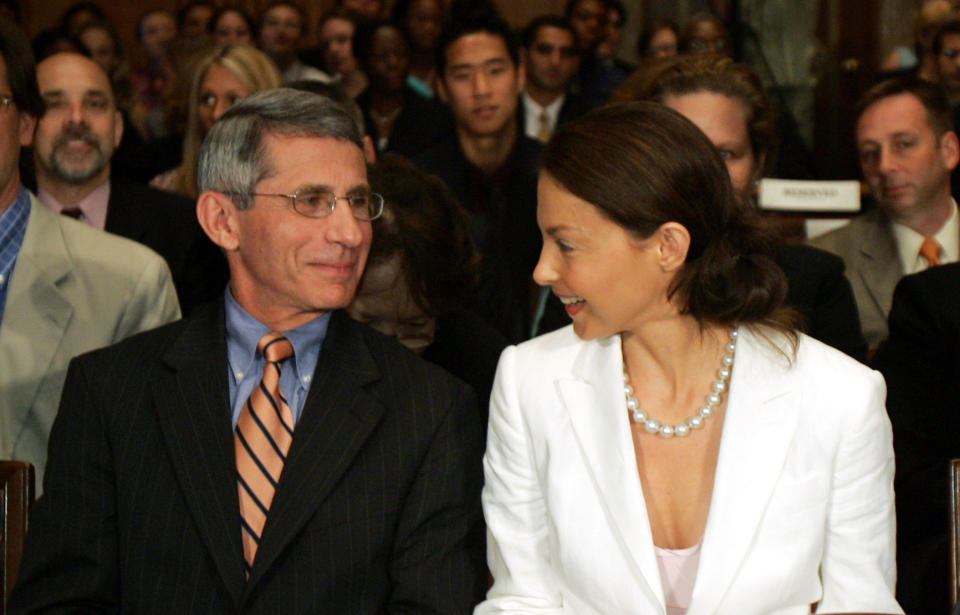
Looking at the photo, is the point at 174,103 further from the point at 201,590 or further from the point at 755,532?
the point at 755,532

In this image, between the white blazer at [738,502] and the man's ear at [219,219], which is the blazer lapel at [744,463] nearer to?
the white blazer at [738,502]

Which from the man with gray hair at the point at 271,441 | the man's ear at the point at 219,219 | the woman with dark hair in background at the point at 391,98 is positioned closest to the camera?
the man with gray hair at the point at 271,441

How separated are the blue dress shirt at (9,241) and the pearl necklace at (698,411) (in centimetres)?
148

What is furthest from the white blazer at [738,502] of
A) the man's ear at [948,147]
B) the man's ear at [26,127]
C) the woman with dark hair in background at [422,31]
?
the woman with dark hair in background at [422,31]

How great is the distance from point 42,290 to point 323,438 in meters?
0.98

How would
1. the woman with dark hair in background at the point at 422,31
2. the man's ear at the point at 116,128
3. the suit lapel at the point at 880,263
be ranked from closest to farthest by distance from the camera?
the suit lapel at the point at 880,263
the man's ear at the point at 116,128
the woman with dark hair in background at the point at 422,31

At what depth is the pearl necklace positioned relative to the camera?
2195 millimetres

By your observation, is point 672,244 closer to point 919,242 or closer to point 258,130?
point 258,130

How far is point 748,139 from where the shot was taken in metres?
3.10

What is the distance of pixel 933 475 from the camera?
265 centimetres

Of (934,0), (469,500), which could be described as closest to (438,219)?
(469,500)

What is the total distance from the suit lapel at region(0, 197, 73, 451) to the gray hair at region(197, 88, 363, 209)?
654mm

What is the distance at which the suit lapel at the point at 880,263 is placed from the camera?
3785mm

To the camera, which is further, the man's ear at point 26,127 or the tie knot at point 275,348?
the man's ear at point 26,127
